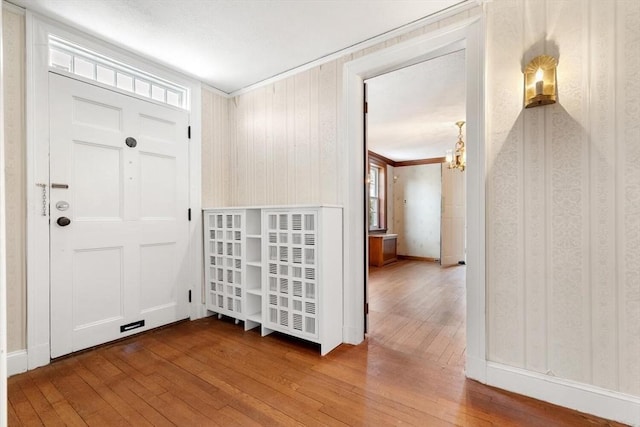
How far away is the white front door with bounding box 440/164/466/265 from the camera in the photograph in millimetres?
6387

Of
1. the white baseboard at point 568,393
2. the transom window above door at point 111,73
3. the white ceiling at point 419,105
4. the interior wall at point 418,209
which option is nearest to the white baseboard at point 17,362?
the transom window above door at point 111,73

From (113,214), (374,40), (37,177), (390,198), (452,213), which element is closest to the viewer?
(37,177)

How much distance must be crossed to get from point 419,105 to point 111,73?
10.7ft

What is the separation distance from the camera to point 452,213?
6465 millimetres

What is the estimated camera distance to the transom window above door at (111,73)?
2283 mm

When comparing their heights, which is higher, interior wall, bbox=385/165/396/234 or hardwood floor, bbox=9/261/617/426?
interior wall, bbox=385/165/396/234

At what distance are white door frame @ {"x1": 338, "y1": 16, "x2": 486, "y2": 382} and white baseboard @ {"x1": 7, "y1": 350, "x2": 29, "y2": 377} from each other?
2.25m

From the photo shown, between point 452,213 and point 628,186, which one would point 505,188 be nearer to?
point 628,186

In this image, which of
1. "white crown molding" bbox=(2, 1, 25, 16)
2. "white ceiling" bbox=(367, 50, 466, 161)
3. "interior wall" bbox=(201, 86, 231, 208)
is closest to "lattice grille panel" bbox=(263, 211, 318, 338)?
"interior wall" bbox=(201, 86, 231, 208)

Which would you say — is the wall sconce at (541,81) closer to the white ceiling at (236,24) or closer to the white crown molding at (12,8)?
the white ceiling at (236,24)

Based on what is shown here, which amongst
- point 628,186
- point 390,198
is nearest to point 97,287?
point 628,186

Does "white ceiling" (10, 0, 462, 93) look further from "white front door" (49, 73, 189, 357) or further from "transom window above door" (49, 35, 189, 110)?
"white front door" (49, 73, 189, 357)

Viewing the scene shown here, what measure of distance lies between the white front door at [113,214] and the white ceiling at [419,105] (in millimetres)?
2235

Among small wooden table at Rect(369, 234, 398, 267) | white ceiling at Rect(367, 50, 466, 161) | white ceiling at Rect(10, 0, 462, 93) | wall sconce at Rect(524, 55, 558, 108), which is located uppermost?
white ceiling at Rect(10, 0, 462, 93)
